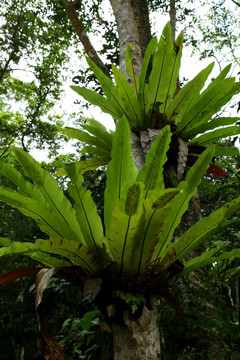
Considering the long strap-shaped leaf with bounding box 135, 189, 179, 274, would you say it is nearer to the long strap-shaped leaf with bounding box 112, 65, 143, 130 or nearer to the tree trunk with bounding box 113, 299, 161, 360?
the tree trunk with bounding box 113, 299, 161, 360

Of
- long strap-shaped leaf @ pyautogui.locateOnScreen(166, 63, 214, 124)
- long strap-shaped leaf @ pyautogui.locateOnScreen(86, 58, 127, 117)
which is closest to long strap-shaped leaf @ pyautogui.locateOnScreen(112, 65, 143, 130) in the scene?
long strap-shaped leaf @ pyautogui.locateOnScreen(86, 58, 127, 117)

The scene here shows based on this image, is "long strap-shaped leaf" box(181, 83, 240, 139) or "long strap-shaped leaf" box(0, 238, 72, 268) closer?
"long strap-shaped leaf" box(0, 238, 72, 268)

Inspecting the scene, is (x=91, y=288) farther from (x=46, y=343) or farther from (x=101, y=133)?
(x=101, y=133)

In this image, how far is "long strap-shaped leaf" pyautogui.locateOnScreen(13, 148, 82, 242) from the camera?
1.06m

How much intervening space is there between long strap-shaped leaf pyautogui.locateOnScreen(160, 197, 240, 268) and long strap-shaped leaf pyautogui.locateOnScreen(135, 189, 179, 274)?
79mm

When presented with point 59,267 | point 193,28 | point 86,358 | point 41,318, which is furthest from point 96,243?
point 193,28

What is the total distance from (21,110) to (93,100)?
8.15 metres

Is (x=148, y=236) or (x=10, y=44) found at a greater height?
(x=10, y=44)

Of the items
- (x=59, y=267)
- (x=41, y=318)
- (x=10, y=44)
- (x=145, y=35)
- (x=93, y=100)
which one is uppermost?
(x=10, y=44)

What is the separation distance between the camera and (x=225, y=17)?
22.9 feet

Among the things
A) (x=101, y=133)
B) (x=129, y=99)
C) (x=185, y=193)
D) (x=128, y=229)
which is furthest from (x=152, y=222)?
(x=101, y=133)

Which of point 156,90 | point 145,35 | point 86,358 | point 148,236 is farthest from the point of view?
point 145,35

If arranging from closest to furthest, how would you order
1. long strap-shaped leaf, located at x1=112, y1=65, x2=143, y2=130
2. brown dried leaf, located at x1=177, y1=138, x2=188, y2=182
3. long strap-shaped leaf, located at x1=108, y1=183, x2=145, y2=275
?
long strap-shaped leaf, located at x1=108, y1=183, x2=145, y2=275, brown dried leaf, located at x1=177, y1=138, x2=188, y2=182, long strap-shaped leaf, located at x1=112, y1=65, x2=143, y2=130

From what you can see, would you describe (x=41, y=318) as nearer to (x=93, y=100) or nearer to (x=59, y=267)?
(x=59, y=267)
